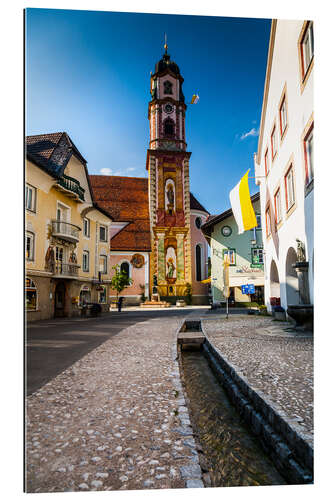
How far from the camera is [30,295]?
223cm

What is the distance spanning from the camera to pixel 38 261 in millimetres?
2650

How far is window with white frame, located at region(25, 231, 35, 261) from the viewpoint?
7.86 ft

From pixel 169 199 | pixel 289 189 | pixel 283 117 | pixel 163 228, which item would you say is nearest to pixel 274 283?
pixel 289 189

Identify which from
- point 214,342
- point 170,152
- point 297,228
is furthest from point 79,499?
point 170,152

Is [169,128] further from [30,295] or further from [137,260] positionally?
[30,295]

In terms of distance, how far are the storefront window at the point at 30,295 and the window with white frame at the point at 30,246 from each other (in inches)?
8.1

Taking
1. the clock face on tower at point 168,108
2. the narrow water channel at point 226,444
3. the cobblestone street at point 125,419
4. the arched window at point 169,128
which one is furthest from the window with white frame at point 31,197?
the arched window at point 169,128

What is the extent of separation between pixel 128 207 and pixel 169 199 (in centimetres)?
429

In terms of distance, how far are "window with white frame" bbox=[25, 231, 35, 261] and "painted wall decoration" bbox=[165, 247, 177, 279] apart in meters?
26.2

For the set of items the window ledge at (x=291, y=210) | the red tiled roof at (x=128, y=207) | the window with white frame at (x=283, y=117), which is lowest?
the window ledge at (x=291, y=210)

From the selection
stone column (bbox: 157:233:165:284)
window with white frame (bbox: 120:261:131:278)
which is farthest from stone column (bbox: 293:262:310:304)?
window with white frame (bbox: 120:261:131:278)

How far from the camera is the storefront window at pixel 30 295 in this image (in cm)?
219

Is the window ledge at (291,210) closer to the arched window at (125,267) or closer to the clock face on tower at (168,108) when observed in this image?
the arched window at (125,267)
